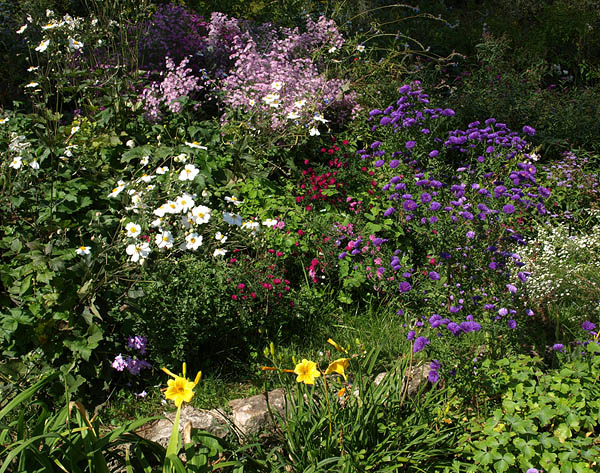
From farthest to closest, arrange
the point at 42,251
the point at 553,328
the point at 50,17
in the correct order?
the point at 50,17 < the point at 553,328 < the point at 42,251

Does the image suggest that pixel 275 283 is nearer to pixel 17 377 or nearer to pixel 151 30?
pixel 17 377

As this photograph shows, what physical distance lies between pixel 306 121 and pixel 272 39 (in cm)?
181

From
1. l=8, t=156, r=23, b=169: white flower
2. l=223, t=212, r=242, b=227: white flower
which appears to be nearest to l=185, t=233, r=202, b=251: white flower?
l=223, t=212, r=242, b=227: white flower

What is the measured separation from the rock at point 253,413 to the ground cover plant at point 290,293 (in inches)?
3.3

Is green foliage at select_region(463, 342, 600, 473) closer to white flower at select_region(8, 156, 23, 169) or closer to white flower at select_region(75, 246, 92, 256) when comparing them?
white flower at select_region(75, 246, 92, 256)

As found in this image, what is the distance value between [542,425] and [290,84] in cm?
363

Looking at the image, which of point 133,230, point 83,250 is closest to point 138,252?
point 133,230

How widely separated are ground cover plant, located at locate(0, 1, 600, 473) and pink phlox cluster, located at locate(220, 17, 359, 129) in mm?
33

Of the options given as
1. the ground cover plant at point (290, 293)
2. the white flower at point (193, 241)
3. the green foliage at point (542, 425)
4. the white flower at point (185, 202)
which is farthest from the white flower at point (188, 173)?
the green foliage at point (542, 425)

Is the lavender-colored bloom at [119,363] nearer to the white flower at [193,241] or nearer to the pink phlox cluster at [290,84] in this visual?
the white flower at [193,241]

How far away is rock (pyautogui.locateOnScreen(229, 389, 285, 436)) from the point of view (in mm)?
2436

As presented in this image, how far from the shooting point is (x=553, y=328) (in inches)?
134

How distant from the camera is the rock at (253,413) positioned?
2.44 metres

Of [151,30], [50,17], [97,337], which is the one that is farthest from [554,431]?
[151,30]
